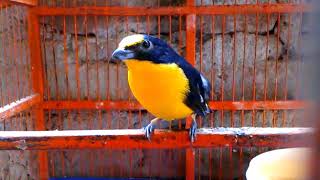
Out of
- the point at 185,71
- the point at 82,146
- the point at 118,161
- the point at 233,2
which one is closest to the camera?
the point at 82,146

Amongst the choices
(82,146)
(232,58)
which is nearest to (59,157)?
(232,58)

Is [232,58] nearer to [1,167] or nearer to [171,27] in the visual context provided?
[171,27]

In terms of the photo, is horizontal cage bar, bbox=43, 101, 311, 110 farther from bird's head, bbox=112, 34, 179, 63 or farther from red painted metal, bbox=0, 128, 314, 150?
red painted metal, bbox=0, 128, 314, 150

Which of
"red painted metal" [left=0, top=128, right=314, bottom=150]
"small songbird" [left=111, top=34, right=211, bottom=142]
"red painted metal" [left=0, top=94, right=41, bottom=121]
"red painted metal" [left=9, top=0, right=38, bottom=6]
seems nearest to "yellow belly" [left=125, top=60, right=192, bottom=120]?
"small songbird" [left=111, top=34, right=211, bottom=142]

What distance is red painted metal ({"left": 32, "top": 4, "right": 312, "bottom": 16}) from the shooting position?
2240mm

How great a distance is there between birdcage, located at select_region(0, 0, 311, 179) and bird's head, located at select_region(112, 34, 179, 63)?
107 cm

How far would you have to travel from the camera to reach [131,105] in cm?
248

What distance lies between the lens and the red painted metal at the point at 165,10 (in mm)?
2240

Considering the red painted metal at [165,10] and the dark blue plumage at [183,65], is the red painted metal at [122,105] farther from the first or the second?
the dark blue plumage at [183,65]

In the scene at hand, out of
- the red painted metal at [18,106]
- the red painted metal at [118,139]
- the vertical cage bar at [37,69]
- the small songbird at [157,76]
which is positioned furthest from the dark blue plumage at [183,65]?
the vertical cage bar at [37,69]

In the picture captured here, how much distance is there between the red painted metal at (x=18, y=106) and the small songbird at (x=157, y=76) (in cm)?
97

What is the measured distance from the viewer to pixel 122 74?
2617 mm

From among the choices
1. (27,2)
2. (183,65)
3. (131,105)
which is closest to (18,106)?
(27,2)

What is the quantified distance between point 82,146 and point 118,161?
1703 mm
